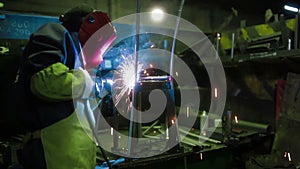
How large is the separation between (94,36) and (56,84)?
0.45 meters

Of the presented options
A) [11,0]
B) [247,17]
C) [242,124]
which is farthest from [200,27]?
[11,0]

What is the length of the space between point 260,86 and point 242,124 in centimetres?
74

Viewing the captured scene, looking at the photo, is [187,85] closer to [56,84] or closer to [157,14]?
[157,14]

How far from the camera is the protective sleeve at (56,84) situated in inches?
57.4

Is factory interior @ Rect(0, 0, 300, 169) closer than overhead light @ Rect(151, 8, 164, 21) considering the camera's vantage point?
Yes

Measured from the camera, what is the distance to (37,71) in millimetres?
1486

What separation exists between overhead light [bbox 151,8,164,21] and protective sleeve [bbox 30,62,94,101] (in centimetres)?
323

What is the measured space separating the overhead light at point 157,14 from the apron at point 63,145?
3.30m

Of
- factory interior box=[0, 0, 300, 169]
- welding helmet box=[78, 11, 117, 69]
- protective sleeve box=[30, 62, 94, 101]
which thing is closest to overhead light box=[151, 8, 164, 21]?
factory interior box=[0, 0, 300, 169]

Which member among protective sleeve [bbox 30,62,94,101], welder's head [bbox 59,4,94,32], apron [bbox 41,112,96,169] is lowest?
apron [bbox 41,112,96,169]

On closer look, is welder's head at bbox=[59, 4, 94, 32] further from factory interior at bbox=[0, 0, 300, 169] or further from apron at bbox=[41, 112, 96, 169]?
apron at bbox=[41, 112, 96, 169]

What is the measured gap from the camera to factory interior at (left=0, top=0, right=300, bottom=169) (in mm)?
2727

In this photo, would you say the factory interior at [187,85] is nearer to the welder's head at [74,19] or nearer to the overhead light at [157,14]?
the overhead light at [157,14]

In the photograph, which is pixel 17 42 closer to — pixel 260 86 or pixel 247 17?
pixel 260 86
